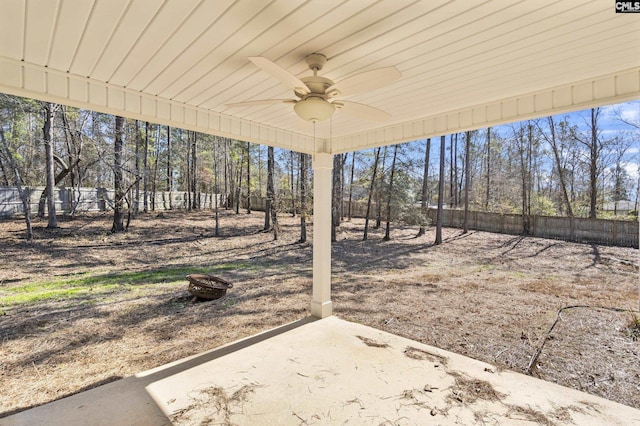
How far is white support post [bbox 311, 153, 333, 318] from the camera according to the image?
3779 millimetres

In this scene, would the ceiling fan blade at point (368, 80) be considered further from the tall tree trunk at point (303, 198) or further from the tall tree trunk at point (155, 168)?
the tall tree trunk at point (155, 168)

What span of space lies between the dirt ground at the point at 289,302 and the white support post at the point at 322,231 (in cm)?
57

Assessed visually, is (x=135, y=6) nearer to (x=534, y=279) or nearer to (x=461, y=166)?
(x=534, y=279)

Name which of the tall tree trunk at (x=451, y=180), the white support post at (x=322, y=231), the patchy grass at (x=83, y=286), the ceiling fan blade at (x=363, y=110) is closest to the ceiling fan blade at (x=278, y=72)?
the ceiling fan blade at (x=363, y=110)

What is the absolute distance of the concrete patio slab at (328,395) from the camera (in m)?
1.99

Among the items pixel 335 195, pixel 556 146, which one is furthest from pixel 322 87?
pixel 556 146

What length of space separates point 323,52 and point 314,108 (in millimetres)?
324

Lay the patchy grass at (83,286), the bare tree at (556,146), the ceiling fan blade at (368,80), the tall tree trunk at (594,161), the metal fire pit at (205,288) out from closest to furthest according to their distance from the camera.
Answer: the ceiling fan blade at (368,80) → the metal fire pit at (205,288) → the patchy grass at (83,286) → the tall tree trunk at (594,161) → the bare tree at (556,146)

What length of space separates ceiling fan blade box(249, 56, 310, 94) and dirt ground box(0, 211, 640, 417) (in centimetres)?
288

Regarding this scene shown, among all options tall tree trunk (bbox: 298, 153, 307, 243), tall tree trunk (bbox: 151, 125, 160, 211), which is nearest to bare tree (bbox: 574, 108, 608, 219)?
tall tree trunk (bbox: 298, 153, 307, 243)

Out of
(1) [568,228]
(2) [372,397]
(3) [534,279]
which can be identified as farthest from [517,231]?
(2) [372,397]

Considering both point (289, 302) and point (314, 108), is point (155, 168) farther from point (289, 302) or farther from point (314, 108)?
point (314, 108)

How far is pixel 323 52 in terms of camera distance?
1.81 m

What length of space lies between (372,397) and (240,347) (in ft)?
4.66
